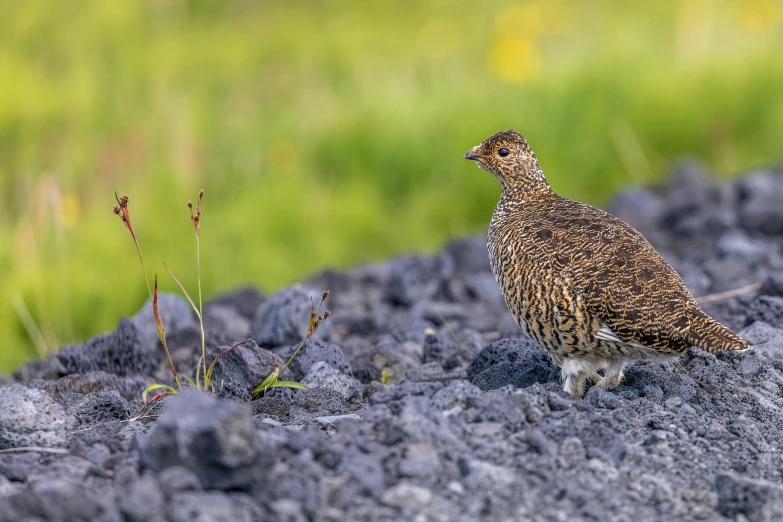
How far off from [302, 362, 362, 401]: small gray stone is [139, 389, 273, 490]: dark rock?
4.22ft

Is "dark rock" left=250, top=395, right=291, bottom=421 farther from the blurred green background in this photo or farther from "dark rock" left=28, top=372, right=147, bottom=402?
the blurred green background

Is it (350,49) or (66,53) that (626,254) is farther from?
(350,49)

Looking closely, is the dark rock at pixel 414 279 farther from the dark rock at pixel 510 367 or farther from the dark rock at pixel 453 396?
the dark rock at pixel 453 396

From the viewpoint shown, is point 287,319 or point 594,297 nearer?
point 594,297

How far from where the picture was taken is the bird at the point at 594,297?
3891mm

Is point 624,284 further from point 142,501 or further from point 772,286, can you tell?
point 142,501

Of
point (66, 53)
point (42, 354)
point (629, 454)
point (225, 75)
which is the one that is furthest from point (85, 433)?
point (225, 75)

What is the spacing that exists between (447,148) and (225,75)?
13.8ft

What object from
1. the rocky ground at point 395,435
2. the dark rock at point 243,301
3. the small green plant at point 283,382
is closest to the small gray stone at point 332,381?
the rocky ground at point 395,435

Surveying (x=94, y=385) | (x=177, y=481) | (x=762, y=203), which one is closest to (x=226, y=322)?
(x=94, y=385)

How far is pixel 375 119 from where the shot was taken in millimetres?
10625

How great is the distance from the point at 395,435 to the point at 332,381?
1.05m

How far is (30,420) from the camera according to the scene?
364cm

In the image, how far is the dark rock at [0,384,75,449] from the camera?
3.59 meters
